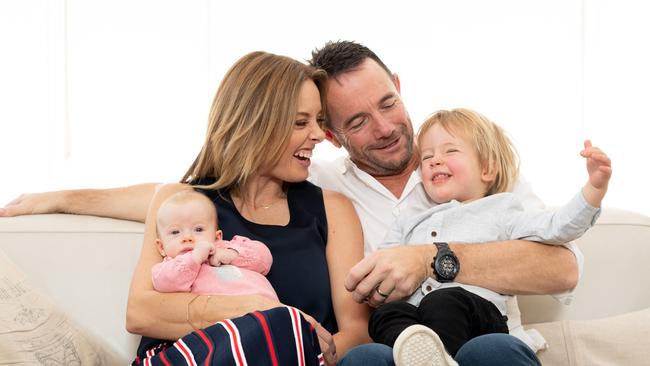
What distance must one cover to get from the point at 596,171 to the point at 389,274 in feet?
1.69

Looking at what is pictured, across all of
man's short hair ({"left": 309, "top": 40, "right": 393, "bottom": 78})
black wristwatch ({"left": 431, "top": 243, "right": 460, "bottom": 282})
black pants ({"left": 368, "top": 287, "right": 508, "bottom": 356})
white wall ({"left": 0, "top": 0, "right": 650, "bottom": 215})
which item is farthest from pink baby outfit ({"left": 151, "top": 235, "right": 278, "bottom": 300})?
white wall ({"left": 0, "top": 0, "right": 650, "bottom": 215})

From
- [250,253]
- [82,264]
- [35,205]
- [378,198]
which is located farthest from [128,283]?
[378,198]

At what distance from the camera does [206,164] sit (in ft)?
7.37

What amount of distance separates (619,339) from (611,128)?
100 inches

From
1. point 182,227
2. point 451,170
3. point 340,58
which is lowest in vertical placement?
point 182,227

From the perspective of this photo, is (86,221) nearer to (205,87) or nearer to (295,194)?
(295,194)

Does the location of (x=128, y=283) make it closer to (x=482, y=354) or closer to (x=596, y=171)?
(x=482, y=354)

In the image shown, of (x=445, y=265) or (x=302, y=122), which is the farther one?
(x=302, y=122)

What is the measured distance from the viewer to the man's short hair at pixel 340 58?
2498 millimetres

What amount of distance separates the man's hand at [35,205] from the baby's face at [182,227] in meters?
0.50

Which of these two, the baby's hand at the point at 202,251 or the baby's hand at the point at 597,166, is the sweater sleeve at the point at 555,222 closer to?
the baby's hand at the point at 597,166

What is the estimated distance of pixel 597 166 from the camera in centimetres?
176

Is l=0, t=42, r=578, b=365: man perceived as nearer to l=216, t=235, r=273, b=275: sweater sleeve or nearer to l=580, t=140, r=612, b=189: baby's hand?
l=216, t=235, r=273, b=275: sweater sleeve

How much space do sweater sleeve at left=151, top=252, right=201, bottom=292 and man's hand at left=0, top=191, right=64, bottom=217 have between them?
1.77 feet
